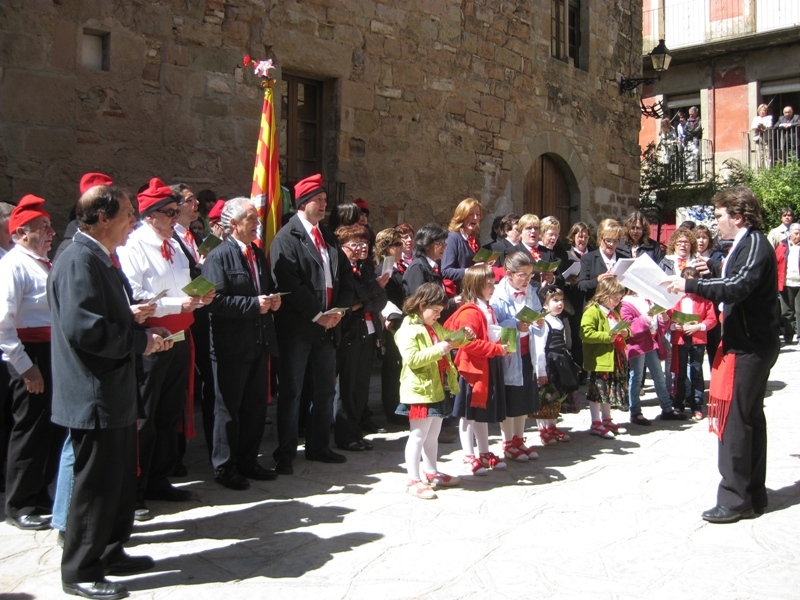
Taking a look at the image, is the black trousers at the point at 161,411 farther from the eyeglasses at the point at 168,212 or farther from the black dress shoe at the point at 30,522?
the eyeglasses at the point at 168,212

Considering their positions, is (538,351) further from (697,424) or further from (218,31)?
(218,31)

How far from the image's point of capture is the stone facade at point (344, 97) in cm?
657

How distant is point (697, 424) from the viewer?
7.08m

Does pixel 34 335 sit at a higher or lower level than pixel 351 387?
higher

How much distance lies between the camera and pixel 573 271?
7992 millimetres

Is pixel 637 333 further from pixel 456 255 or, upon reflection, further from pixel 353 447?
pixel 353 447

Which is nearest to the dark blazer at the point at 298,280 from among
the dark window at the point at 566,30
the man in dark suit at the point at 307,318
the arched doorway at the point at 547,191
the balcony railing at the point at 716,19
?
the man in dark suit at the point at 307,318

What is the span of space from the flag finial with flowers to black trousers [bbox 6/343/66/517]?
2.64 m

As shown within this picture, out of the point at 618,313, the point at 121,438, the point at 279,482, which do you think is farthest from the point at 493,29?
the point at 121,438

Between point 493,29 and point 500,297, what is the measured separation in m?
6.29

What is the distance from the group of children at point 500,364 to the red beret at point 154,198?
5.17 feet

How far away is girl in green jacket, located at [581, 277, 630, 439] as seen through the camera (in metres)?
6.61

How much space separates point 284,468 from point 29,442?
1.59 m

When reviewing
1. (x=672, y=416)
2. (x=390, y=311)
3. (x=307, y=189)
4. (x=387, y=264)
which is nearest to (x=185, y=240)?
(x=307, y=189)
